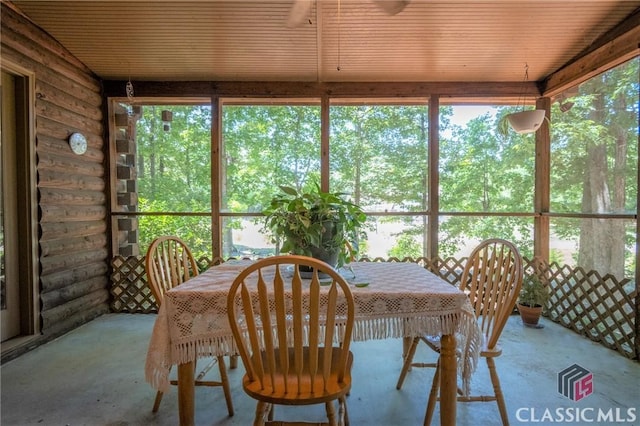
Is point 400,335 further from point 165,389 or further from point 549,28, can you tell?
point 549,28

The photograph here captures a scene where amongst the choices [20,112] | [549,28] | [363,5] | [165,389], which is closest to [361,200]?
[363,5]

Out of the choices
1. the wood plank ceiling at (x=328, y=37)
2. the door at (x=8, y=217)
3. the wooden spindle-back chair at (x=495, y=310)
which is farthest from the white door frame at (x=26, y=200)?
the wooden spindle-back chair at (x=495, y=310)

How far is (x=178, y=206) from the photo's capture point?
3.65m

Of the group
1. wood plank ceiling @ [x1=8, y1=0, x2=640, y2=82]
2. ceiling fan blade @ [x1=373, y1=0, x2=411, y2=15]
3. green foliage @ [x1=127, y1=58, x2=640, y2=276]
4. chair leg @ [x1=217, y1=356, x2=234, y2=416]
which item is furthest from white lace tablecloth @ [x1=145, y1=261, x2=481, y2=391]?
green foliage @ [x1=127, y1=58, x2=640, y2=276]

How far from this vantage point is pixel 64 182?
2938mm

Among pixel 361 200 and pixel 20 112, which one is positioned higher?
pixel 20 112

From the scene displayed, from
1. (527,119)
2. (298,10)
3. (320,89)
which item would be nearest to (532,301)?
(527,119)

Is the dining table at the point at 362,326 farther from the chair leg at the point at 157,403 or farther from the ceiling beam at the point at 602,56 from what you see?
the ceiling beam at the point at 602,56

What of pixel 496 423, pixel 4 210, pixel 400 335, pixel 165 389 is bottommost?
pixel 496 423

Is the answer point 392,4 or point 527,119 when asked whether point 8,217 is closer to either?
point 392,4

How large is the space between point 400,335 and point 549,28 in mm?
2885

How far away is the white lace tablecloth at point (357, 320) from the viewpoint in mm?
1357

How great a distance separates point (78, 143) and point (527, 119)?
4163 mm

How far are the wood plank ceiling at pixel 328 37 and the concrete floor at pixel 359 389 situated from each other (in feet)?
7.91
